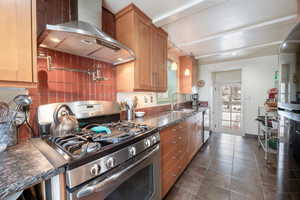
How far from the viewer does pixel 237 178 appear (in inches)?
79.5

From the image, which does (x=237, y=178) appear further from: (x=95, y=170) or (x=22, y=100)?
(x=22, y=100)

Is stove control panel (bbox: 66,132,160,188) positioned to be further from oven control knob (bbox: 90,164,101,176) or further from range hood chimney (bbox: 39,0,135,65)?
range hood chimney (bbox: 39,0,135,65)

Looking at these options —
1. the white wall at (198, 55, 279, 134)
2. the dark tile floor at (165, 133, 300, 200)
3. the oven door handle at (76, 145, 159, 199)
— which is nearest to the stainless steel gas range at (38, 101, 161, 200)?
the oven door handle at (76, 145, 159, 199)

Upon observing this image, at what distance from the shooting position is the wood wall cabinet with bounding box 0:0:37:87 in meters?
0.79

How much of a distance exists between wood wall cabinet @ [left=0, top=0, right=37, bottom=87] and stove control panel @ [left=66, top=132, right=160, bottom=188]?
0.68 m

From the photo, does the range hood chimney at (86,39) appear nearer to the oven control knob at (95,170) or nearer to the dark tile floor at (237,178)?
the oven control knob at (95,170)

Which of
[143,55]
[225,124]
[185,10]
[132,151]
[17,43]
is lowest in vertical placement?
[225,124]

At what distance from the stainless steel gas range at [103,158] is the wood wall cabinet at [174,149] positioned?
205mm

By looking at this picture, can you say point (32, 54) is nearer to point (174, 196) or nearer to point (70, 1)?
point (70, 1)

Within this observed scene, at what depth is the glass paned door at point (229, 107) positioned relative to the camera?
439 centimetres

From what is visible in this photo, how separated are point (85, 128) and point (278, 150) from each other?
380 cm

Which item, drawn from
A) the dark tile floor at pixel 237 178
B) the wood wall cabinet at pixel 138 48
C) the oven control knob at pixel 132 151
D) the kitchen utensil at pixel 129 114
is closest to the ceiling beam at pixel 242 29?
the wood wall cabinet at pixel 138 48

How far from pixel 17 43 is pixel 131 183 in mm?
1298

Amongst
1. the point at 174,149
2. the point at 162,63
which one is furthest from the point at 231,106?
the point at 174,149
